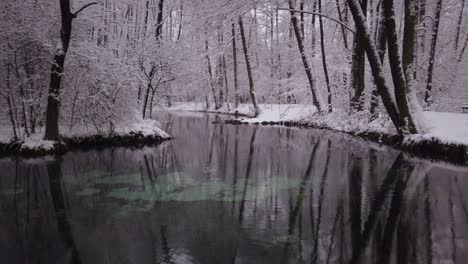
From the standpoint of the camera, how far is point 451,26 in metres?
24.6

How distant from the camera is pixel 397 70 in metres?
10.9

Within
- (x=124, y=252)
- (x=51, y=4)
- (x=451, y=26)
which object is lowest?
(x=124, y=252)

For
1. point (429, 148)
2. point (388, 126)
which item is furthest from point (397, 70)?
point (388, 126)

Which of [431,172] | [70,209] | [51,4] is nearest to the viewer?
[70,209]

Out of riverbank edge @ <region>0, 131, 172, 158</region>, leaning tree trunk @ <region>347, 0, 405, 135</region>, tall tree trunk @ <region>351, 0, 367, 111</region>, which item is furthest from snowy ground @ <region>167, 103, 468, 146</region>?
riverbank edge @ <region>0, 131, 172, 158</region>

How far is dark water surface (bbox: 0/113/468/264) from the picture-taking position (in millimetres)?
4172

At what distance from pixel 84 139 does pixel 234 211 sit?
9.82m

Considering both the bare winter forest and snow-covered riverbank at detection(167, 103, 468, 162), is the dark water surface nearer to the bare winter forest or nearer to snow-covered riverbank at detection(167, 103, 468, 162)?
the bare winter forest

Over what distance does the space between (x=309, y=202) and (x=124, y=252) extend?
321cm

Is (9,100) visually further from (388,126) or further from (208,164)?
(388,126)

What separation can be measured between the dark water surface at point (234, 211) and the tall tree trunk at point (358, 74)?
7.35 meters

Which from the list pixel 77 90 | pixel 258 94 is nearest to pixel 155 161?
pixel 77 90

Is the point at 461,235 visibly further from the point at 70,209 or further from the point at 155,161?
the point at 155,161

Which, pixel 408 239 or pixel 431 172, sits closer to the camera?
pixel 408 239
